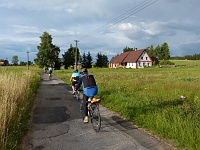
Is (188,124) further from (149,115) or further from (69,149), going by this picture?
(69,149)

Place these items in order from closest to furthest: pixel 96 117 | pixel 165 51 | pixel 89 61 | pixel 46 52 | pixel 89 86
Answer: pixel 96 117, pixel 89 86, pixel 46 52, pixel 89 61, pixel 165 51

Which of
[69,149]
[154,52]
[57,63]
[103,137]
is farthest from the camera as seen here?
[154,52]

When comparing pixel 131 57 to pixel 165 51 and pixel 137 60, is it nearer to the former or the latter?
pixel 137 60

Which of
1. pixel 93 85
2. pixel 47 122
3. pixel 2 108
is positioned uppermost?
pixel 93 85

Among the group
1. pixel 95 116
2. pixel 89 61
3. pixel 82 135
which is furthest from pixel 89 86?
pixel 89 61

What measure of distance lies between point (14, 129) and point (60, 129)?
1.42m

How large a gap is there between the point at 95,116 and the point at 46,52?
76476 mm

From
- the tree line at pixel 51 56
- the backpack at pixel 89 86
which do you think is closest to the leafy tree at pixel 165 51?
the tree line at pixel 51 56

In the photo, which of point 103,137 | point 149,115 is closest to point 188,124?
point 149,115

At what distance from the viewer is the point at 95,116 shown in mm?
6930

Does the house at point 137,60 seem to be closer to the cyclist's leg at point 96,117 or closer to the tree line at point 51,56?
the tree line at point 51,56

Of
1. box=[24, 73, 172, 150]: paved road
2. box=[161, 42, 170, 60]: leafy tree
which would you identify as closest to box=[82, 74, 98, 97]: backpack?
box=[24, 73, 172, 150]: paved road

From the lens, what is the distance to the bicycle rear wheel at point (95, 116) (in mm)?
6648

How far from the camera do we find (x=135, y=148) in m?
5.12
